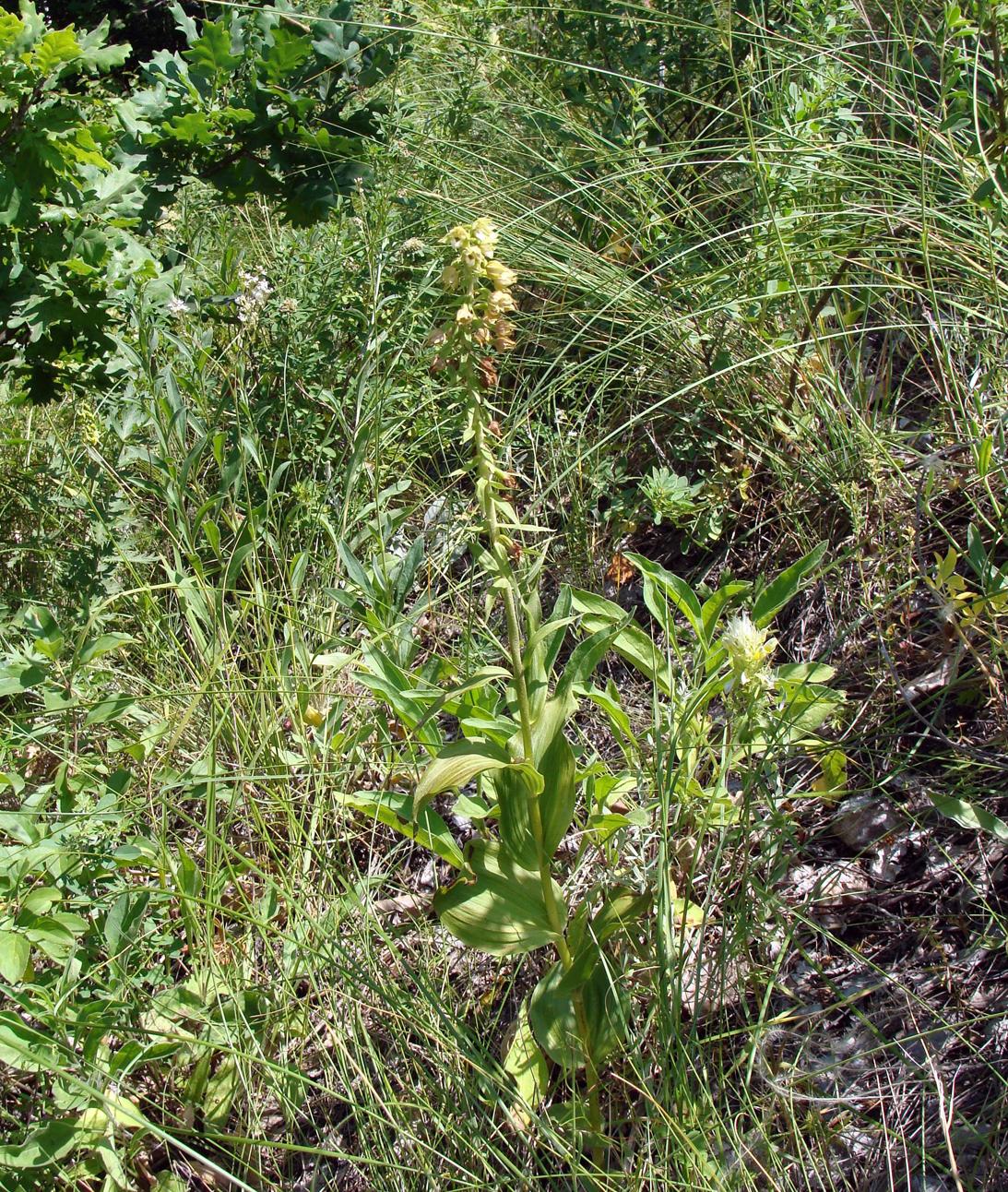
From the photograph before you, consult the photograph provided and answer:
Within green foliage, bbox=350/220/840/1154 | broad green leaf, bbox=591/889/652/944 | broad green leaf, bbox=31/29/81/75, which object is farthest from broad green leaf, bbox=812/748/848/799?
broad green leaf, bbox=31/29/81/75

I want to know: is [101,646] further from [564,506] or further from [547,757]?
[564,506]

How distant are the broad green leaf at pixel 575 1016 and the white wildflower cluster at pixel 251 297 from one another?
179cm

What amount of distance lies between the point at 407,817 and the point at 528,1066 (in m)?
0.42

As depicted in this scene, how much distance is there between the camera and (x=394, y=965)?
175 centimetres

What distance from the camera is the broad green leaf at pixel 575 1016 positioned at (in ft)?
5.04

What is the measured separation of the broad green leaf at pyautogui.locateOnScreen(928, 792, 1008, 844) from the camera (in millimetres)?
1610

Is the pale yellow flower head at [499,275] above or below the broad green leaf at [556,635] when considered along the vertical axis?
above

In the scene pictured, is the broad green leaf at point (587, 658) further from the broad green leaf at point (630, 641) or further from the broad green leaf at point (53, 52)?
the broad green leaf at point (53, 52)

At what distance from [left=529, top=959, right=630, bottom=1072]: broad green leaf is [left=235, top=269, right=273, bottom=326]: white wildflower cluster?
179 centimetres

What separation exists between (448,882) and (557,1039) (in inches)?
21.2

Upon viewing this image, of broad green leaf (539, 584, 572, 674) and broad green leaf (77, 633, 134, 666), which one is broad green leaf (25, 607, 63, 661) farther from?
broad green leaf (539, 584, 572, 674)

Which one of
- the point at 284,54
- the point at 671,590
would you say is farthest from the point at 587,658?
the point at 284,54

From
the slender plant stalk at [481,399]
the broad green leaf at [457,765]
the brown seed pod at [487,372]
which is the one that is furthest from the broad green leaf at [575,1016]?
the brown seed pod at [487,372]

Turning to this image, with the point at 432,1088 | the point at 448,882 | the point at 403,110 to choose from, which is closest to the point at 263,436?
the point at 403,110
